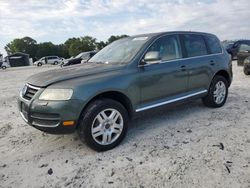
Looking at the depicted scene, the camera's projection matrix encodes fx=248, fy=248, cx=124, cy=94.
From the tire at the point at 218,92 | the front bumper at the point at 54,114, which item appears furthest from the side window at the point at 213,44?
the front bumper at the point at 54,114

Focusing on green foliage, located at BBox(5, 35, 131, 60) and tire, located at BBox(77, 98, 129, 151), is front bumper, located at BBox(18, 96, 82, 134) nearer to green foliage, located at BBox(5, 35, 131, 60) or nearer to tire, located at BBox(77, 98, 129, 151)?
tire, located at BBox(77, 98, 129, 151)

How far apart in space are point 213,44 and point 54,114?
396 centimetres

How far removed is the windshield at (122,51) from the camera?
4180 mm

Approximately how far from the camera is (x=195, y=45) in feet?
16.8

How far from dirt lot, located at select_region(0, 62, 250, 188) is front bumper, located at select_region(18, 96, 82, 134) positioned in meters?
0.49

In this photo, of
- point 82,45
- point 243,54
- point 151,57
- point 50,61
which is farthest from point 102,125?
point 82,45

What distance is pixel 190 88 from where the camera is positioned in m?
4.89

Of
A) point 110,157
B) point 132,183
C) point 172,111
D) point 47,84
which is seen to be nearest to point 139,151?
point 110,157

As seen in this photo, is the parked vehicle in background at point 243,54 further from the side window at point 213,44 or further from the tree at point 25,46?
the tree at point 25,46

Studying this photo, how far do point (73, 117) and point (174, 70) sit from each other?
2099mm

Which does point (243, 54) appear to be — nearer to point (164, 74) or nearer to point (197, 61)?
point (197, 61)

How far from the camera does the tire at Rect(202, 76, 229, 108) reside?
5.41 m

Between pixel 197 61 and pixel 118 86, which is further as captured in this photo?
pixel 197 61

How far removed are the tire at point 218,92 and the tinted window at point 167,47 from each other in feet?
4.26
